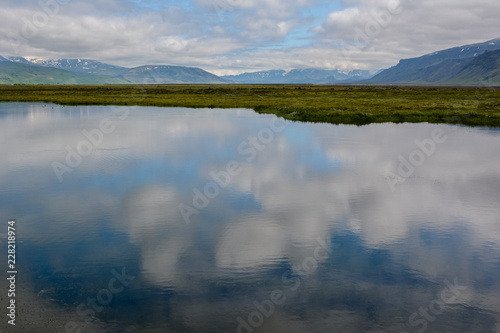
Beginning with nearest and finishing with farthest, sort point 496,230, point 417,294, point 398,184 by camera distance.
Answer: point 417,294, point 496,230, point 398,184

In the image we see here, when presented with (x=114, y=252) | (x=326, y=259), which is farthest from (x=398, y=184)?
(x=114, y=252)

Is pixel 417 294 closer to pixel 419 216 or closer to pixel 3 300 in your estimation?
pixel 419 216

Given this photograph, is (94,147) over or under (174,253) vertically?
over

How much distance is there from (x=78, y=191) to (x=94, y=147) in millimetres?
16362

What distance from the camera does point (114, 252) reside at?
16.0 metres

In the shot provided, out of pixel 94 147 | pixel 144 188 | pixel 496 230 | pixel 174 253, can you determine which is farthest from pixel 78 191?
pixel 496 230

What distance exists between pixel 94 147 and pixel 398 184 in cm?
Result: 2940

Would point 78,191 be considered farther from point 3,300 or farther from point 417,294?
point 417,294

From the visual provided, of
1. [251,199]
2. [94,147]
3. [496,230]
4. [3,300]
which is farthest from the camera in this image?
[94,147]

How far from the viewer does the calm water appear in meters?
12.0

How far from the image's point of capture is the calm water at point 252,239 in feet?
39.2

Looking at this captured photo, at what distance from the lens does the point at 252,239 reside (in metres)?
17.7

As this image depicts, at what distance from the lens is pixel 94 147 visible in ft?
131

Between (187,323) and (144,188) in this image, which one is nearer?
(187,323)
